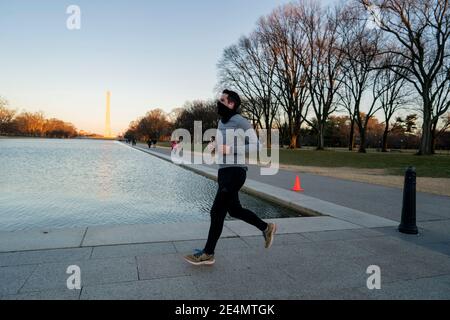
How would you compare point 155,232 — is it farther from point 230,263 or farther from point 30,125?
point 30,125

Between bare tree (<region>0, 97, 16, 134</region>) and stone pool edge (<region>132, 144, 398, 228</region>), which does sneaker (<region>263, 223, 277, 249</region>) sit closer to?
stone pool edge (<region>132, 144, 398, 228</region>)

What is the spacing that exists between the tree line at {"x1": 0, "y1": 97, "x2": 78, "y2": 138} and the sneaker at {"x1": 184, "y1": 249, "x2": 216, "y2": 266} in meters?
116

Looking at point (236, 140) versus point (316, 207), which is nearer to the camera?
point (236, 140)

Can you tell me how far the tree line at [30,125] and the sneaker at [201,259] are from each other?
11587 centimetres

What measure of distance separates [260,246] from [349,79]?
43.5 meters

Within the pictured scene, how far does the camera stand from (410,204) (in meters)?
5.54

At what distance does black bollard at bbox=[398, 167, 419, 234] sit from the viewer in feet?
18.2

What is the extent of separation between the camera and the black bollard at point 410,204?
5543 mm

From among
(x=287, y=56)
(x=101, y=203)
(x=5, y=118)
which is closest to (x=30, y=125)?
(x=5, y=118)

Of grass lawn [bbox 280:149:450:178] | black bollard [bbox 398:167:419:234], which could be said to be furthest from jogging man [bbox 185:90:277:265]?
grass lawn [bbox 280:149:450:178]

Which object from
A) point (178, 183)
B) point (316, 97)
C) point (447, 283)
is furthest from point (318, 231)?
point (316, 97)

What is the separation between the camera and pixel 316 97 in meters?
44.8

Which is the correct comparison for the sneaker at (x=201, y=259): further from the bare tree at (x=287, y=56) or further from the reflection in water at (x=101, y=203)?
the bare tree at (x=287, y=56)

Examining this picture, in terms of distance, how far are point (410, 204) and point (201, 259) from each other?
3786 mm
